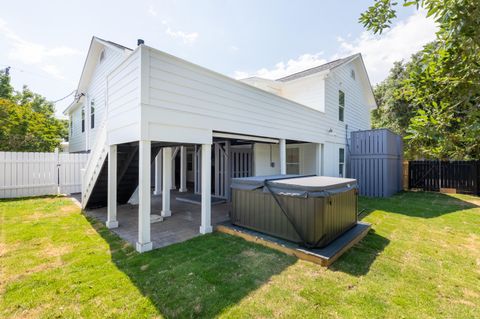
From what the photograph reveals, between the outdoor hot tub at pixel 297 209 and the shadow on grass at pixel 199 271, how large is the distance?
500mm

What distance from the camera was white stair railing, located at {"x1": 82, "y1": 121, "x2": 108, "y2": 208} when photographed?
18.2 feet

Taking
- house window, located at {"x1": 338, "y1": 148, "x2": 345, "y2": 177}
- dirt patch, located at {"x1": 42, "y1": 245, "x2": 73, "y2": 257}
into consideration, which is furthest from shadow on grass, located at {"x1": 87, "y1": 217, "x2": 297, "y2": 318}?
house window, located at {"x1": 338, "y1": 148, "x2": 345, "y2": 177}

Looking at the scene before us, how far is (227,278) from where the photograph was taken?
296cm

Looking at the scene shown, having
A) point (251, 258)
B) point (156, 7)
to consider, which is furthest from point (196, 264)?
point (156, 7)

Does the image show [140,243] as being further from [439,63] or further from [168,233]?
[439,63]

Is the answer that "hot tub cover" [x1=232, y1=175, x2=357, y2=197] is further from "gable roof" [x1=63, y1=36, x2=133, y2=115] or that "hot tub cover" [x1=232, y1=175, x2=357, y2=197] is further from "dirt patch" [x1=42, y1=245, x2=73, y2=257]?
"gable roof" [x1=63, y1=36, x2=133, y2=115]

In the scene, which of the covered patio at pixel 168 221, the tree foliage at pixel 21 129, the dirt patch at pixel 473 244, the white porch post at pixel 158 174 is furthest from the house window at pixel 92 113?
the dirt patch at pixel 473 244

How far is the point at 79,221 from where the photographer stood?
18.4ft

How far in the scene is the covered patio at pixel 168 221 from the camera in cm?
448

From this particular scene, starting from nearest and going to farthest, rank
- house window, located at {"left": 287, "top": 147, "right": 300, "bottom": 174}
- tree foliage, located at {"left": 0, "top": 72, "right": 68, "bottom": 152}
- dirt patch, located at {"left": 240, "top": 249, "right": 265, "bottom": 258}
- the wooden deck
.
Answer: the wooden deck, dirt patch, located at {"left": 240, "top": 249, "right": 265, "bottom": 258}, house window, located at {"left": 287, "top": 147, "right": 300, "bottom": 174}, tree foliage, located at {"left": 0, "top": 72, "right": 68, "bottom": 152}

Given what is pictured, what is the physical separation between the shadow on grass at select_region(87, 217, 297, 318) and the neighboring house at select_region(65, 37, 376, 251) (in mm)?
524

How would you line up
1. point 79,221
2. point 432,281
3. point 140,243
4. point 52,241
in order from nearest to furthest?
point 432,281, point 140,243, point 52,241, point 79,221

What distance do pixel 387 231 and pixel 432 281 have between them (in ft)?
7.28

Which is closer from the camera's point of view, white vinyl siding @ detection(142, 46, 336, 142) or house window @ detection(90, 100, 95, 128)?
white vinyl siding @ detection(142, 46, 336, 142)
